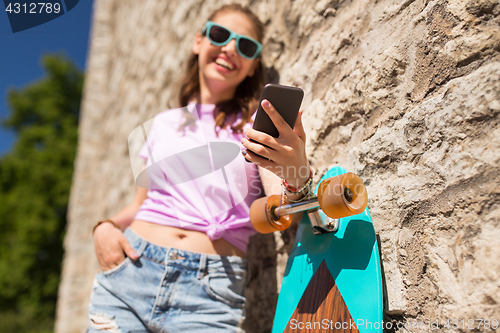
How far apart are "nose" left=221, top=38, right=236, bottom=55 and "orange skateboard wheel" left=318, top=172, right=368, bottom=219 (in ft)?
2.47

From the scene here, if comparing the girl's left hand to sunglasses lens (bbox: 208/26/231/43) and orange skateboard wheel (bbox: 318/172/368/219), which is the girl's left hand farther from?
sunglasses lens (bbox: 208/26/231/43)

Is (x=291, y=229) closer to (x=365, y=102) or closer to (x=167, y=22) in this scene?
(x=365, y=102)

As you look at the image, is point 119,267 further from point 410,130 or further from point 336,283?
point 410,130

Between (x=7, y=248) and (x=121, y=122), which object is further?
(x=7, y=248)

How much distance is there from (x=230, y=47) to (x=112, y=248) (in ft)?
2.82

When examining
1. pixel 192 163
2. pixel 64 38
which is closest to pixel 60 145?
pixel 64 38

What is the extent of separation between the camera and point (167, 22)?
3035 millimetres

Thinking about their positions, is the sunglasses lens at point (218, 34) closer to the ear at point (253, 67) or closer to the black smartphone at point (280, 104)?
the ear at point (253, 67)

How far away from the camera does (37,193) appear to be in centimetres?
950

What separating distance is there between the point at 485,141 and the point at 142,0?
4150 mm

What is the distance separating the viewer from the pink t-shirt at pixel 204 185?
3.50 ft

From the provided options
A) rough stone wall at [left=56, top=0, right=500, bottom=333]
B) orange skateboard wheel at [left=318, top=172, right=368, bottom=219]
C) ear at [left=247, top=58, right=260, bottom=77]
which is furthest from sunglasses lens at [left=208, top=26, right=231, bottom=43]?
orange skateboard wheel at [left=318, top=172, right=368, bottom=219]

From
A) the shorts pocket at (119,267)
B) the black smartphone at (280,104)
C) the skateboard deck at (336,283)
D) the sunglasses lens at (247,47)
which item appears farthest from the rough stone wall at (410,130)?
the shorts pocket at (119,267)

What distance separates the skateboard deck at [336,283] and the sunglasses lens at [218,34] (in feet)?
2.33
